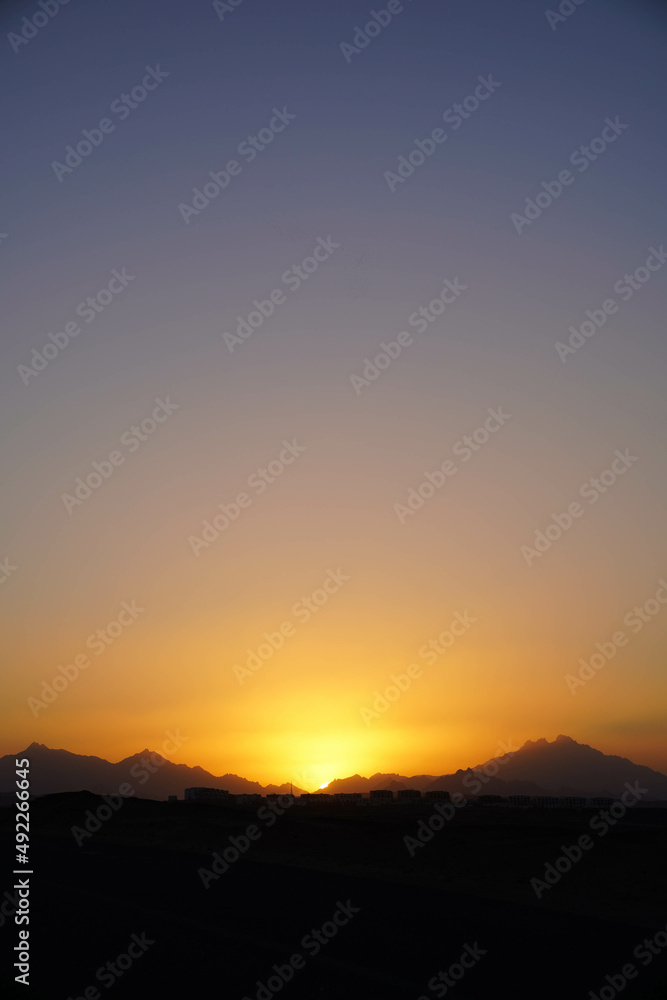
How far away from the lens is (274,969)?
37.3ft

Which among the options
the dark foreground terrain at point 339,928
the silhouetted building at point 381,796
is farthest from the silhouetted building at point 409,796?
the dark foreground terrain at point 339,928

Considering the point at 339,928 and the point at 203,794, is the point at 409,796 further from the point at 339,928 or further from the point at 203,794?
the point at 339,928

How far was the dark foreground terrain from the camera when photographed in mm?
10750

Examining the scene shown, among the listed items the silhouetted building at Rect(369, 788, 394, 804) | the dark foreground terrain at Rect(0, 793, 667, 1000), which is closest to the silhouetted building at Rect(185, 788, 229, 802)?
the silhouetted building at Rect(369, 788, 394, 804)

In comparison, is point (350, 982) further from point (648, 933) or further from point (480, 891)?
point (480, 891)

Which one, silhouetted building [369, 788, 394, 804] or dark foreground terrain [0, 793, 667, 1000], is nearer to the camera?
dark foreground terrain [0, 793, 667, 1000]

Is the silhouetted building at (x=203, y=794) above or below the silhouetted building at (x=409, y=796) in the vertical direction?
below

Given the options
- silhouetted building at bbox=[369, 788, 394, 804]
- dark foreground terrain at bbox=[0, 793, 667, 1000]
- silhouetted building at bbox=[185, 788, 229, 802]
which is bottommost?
silhouetted building at bbox=[185, 788, 229, 802]

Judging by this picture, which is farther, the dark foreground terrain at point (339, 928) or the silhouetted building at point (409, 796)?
the silhouetted building at point (409, 796)

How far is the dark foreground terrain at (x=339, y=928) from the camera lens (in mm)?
10750

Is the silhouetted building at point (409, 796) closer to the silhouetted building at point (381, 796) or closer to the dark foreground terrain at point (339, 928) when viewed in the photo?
the silhouetted building at point (381, 796)

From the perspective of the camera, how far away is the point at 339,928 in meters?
14.3

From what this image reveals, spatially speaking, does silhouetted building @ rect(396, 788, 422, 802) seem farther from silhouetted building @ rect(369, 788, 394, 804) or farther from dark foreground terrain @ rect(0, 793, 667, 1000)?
dark foreground terrain @ rect(0, 793, 667, 1000)

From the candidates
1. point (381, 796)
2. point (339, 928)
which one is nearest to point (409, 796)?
point (381, 796)
